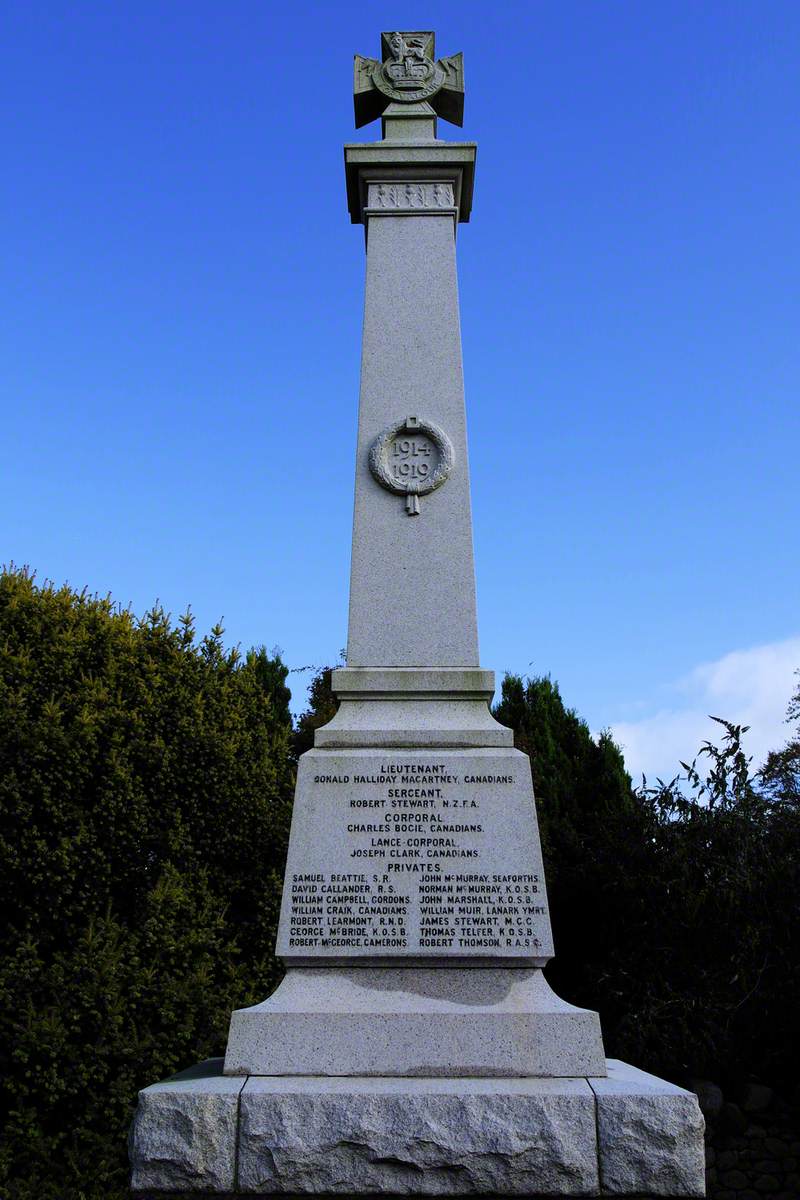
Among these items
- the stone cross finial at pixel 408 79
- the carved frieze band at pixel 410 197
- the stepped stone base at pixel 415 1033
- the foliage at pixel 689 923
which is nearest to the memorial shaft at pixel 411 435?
the carved frieze band at pixel 410 197

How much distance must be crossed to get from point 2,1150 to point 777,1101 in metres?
7.41

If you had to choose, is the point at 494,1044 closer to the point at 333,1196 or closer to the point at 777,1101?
the point at 333,1196

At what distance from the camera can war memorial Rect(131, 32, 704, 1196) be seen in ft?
14.6

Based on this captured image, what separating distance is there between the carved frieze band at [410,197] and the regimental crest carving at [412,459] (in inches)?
68.3

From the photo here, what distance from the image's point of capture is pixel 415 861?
5.49 meters

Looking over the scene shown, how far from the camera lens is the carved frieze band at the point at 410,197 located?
7.23 meters

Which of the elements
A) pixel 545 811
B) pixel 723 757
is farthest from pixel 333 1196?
pixel 545 811

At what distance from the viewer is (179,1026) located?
9.09 m

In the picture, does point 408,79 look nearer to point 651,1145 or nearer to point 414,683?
point 414,683

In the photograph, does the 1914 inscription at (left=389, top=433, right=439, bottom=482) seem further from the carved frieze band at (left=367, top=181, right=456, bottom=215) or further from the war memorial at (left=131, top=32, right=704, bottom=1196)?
the carved frieze band at (left=367, top=181, right=456, bottom=215)

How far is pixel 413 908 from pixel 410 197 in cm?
506

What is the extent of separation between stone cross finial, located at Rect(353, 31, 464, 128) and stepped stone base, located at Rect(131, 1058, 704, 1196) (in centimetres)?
683

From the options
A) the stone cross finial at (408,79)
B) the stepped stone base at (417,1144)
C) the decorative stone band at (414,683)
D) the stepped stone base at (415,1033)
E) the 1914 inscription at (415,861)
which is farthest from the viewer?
the stone cross finial at (408,79)

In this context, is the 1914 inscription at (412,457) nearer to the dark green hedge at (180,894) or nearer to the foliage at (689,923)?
the dark green hedge at (180,894)
